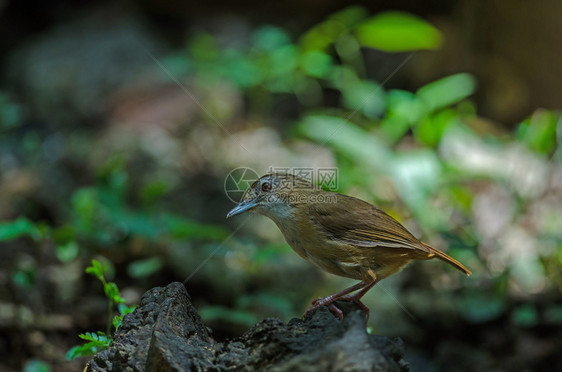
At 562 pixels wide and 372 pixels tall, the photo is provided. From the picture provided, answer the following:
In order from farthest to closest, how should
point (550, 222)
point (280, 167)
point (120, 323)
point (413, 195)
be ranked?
point (280, 167)
point (550, 222)
point (413, 195)
point (120, 323)

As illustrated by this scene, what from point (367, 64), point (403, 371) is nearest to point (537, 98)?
point (367, 64)

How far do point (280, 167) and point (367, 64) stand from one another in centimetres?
325

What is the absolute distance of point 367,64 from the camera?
29.3 feet

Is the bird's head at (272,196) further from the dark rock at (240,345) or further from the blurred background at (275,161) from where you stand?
the blurred background at (275,161)

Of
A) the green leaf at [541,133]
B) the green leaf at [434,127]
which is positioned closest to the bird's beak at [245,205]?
the green leaf at [434,127]

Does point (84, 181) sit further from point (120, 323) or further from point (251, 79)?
point (120, 323)

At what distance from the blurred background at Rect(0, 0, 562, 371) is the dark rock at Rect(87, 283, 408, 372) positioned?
1.57m

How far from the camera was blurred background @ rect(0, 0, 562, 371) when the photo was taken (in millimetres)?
4879

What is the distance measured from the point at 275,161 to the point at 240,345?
4445 mm

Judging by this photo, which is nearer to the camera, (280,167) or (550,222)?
(550,222)

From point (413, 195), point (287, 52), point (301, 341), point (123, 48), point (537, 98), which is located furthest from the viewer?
point (123, 48)

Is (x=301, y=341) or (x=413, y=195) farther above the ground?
(x=301, y=341)

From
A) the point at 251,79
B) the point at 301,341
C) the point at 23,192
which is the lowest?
the point at 23,192

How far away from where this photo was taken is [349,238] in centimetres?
309
